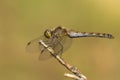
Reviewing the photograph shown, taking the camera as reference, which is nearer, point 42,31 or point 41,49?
point 41,49

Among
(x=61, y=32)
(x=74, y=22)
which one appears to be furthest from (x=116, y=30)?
(x=61, y=32)

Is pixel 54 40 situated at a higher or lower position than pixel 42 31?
higher

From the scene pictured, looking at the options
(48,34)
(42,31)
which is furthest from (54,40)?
(42,31)

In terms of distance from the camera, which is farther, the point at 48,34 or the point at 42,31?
the point at 42,31

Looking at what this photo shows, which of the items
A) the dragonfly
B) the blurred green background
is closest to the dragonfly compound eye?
the dragonfly

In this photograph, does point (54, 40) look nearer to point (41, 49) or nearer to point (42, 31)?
point (41, 49)

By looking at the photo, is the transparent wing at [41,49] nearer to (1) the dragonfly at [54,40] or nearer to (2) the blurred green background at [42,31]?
(1) the dragonfly at [54,40]

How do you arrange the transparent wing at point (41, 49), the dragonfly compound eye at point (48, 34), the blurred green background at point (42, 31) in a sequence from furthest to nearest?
1. the blurred green background at point (42, 31)
2. the dragonfly compound eye at point (48, 34)
3. the transparent wing at point (41, 49)

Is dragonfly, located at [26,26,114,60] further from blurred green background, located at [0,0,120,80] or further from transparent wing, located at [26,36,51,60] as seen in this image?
blurred green background, located at [0,0,120,80]

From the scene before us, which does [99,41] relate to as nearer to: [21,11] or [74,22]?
[74,22]

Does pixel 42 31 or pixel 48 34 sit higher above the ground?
pixel 48 34

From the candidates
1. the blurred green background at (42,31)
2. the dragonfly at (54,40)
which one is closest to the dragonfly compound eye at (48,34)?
the dragonfly at (54,40)
